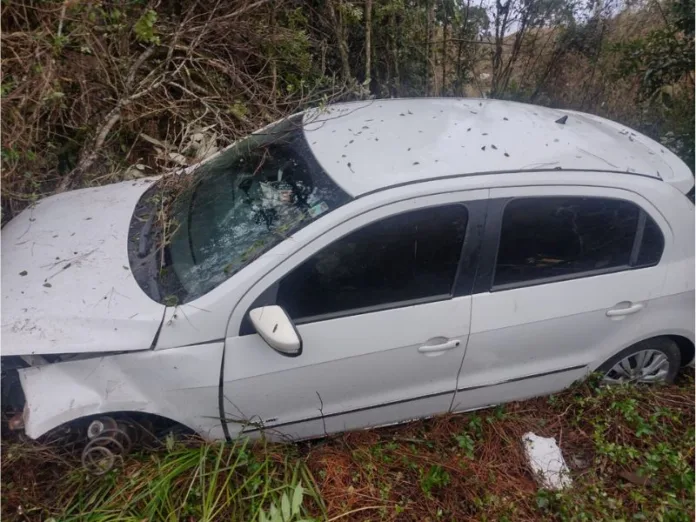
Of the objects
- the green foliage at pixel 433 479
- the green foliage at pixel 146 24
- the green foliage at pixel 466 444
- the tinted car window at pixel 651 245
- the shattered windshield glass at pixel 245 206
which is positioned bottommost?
the green foliage at pixel 466 444

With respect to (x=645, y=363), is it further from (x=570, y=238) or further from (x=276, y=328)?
(x=276, y=328)

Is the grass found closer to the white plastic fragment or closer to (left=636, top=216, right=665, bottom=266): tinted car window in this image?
the white plastic fragment

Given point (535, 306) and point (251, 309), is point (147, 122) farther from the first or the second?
point (535, 306)

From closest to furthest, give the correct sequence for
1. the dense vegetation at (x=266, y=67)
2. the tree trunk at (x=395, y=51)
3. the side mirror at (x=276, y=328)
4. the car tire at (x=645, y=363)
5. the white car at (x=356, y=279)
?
the side mirror at (x=276, y=328) → the white car at (x=356, y=279) → the car tire at (x=645, y=363) → the dense vegetation at (x=266, y=67) → the tree trunk at (x=395, y=51)

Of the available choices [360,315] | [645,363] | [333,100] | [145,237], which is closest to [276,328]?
[360,315]

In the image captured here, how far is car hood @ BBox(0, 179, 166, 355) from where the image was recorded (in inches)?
81.8

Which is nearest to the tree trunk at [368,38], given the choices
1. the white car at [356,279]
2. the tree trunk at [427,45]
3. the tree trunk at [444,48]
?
the tree trunk at [427,45]

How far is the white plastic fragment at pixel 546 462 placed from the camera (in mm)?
2494

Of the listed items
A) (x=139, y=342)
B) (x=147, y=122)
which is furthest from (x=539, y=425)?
(x=147, y=122)

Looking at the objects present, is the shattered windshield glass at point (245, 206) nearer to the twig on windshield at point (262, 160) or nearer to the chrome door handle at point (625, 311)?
the twig on windshield at point (262, 160)

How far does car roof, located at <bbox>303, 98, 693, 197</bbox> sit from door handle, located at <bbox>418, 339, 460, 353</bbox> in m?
0.75

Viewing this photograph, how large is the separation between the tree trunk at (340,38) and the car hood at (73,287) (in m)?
2.93

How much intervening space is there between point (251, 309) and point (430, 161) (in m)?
1.05

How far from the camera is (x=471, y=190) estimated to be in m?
2.30
